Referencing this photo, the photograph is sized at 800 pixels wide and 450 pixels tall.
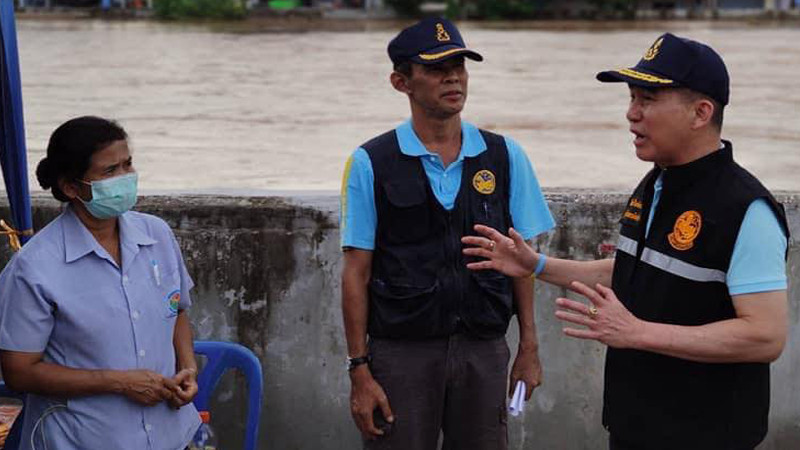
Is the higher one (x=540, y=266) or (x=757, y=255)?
(x=757, y=255)

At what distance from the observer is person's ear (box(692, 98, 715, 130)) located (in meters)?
3.13

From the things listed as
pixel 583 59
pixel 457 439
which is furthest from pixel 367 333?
pixel 583 59

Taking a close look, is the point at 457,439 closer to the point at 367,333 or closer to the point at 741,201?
the point at 367,333

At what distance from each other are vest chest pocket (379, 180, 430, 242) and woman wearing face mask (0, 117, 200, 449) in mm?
780

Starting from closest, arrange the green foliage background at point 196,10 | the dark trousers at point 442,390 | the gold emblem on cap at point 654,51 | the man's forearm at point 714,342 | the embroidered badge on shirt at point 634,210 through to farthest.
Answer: the man's forearm at point 714,342, the gold emblem on cap at point 654,51, the embroidered badge on shirt at point 634,210, the dark trousers at point 442,390, the green foliage background at point 196,10

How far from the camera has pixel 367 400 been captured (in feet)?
13.0

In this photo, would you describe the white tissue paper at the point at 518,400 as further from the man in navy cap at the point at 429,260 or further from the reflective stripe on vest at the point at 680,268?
the reflective stripe on vest at the point at 680,268

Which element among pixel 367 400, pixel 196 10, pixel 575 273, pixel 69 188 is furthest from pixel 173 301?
pixel 196 10

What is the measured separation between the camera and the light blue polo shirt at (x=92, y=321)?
3.41 m

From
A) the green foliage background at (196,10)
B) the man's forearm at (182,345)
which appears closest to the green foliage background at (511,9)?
the green foliage background at (196,10)

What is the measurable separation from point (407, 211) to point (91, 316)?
→ 1.09 meters

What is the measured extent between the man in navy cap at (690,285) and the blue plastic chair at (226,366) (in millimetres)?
1513

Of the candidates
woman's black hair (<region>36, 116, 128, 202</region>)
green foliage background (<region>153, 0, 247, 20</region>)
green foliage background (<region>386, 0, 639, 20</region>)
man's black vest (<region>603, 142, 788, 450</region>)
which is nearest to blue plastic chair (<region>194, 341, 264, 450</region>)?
woman's black hair (<region>36, 116, 128, 202</region>)

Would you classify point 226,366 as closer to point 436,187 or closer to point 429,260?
point 429,260
